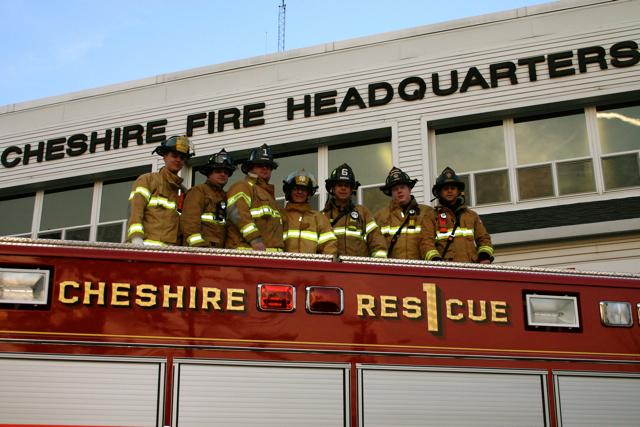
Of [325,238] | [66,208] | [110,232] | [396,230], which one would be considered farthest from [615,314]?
[66,208]

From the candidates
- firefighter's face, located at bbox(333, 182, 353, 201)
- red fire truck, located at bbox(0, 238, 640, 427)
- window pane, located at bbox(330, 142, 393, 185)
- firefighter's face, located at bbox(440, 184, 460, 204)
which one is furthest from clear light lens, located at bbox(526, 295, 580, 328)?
window pane, located at bbox(330, 142, 393, 185)

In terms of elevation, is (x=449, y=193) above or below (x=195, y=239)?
above

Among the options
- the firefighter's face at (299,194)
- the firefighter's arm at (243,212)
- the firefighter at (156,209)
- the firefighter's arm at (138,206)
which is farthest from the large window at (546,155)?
the firefighter's arm at (138,206)

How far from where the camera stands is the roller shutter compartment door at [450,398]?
4684mm

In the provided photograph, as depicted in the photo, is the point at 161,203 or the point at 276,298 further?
the point at 161,203

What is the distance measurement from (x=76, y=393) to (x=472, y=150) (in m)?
9.69

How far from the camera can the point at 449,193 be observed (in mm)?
7801

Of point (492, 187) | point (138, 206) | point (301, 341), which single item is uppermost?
point (492, 187)

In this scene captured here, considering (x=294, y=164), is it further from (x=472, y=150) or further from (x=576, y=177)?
(x=576, y=177)

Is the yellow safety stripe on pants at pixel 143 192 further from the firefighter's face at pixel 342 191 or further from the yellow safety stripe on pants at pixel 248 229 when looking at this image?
the firefighter's face at pixel 342 191

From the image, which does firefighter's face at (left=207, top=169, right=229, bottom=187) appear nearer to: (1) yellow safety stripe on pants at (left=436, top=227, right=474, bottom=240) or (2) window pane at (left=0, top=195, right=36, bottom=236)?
(1) yellow safety stripe on pants at (left=436, top=227, right=474, bottom=240)

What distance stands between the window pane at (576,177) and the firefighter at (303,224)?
6.29 metres

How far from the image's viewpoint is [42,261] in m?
4.67

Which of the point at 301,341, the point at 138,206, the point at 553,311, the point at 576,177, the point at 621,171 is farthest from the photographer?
the point at 576,177
